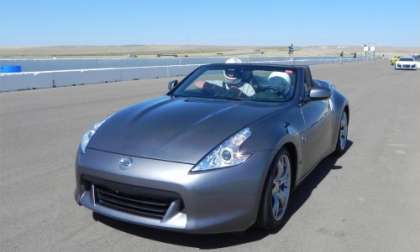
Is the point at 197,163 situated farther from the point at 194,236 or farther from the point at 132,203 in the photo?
the point at 194,236

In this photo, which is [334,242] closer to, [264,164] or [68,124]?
[264,164]

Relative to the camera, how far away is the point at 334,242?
391cm

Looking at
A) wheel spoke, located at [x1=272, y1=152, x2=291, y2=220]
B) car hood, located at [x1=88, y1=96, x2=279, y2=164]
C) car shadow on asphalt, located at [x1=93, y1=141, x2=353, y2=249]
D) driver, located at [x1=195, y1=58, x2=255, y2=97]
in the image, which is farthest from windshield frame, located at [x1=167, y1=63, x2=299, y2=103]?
car shadow on asphalt, located at [x1=93, y1=141, x2=353, y2=249]

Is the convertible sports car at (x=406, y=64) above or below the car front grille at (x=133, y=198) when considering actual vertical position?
below

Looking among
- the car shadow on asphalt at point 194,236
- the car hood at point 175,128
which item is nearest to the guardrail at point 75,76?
the car hood at point 175,128

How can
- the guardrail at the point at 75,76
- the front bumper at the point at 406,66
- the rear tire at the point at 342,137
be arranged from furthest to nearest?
the front bumper at the point at 406,66
the guardrail at the point at 75,76
the rear tire at the point at 342,137

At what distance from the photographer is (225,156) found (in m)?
3.60

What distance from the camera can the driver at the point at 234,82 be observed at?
16.8 feet

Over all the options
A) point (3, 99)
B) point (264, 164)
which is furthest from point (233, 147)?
point (3, 99)

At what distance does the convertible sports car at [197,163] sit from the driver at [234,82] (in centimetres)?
40

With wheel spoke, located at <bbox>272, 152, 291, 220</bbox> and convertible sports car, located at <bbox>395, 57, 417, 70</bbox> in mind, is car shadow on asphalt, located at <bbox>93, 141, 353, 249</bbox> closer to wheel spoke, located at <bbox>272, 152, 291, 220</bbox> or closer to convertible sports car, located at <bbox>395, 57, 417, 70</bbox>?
wheel spoke, located at <bbox>272, 152, 291, 220</bbox>

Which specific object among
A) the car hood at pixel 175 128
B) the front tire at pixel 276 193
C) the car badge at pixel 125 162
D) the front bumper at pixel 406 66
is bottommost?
the front bumper at pixel 406 66

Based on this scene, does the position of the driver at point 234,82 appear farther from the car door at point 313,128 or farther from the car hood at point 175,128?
the car door at point 313,128

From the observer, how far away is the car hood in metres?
3.61
